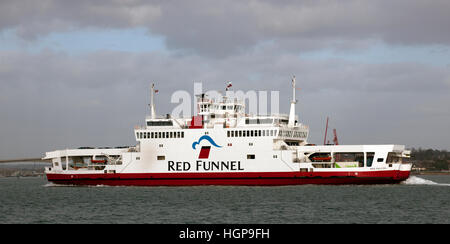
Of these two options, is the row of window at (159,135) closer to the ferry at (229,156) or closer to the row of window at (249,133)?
the ferry at (229,156)

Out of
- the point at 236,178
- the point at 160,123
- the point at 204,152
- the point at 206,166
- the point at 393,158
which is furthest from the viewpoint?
the point at 160,123

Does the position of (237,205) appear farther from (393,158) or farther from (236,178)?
(393,158)

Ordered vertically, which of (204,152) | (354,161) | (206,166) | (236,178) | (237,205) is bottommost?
(237,205)

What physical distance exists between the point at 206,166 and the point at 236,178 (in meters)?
2.62

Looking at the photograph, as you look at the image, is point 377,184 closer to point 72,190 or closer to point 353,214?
point 353,214

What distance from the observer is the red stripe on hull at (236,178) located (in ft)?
154

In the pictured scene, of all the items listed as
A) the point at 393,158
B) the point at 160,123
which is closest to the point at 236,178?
the point at 160,123

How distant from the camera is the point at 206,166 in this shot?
164 ft

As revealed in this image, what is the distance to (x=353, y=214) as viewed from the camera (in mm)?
32312

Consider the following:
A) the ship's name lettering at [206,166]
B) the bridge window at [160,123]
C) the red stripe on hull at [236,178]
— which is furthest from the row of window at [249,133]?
the bridge window at [160,123]

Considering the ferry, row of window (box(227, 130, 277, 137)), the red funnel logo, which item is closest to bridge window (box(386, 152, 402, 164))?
the ferry

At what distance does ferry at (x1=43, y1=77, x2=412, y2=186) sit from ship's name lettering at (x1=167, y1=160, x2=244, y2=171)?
3.1 inches
